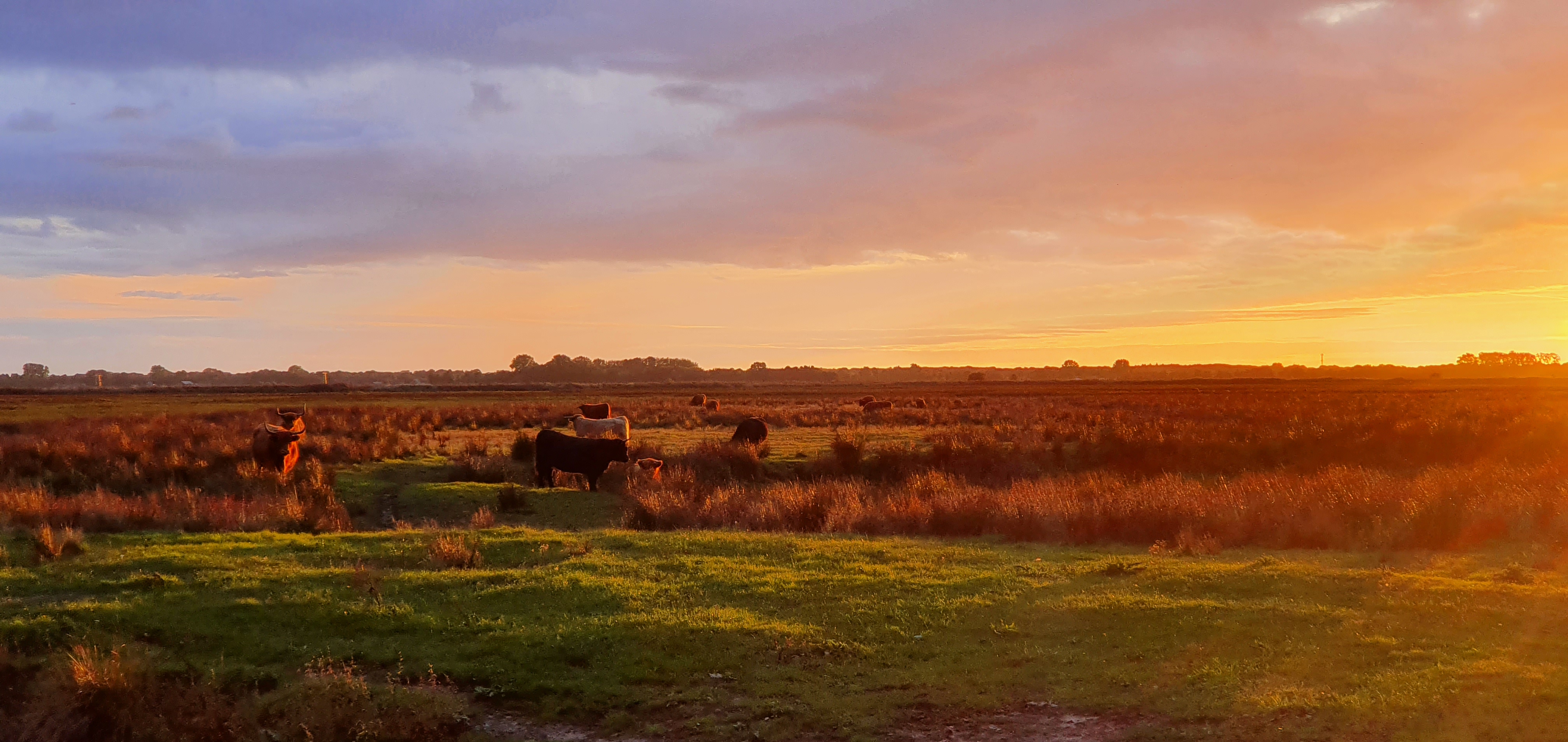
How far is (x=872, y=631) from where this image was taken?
10.7m

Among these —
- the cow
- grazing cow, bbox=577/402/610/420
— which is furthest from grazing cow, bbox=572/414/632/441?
the cow

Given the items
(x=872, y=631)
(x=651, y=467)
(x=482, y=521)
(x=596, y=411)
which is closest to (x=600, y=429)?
(x=596, y=411)

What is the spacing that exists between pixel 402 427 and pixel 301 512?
24.6 meters

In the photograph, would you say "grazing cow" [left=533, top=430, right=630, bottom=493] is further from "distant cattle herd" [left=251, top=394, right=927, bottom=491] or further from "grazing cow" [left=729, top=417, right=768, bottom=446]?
"grazing cow" [left=729, top=417, right=768, bottom=446]

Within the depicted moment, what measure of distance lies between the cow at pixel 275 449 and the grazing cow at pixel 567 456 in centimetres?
664

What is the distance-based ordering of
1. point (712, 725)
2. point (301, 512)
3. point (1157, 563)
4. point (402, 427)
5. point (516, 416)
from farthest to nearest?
point (516, 416) < point (402, 427) < point (301, 512) < point (1157, 563) < point (712, 725)

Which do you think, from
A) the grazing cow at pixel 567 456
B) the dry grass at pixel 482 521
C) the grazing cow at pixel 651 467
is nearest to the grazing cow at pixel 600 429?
the grazing cow at pixel 651 467

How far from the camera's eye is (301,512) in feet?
65.1

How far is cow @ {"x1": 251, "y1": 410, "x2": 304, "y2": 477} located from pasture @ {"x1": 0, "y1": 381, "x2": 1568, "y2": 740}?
670mm

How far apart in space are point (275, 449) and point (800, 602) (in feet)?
70.2

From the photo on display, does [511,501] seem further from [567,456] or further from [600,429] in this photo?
[600,429]

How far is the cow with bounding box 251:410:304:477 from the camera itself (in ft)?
89.3

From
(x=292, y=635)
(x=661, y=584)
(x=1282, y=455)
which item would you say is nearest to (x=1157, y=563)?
(x=661, y=584)

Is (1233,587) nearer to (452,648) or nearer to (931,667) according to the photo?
(931,667)
